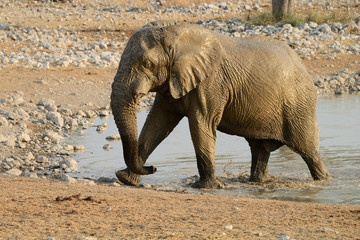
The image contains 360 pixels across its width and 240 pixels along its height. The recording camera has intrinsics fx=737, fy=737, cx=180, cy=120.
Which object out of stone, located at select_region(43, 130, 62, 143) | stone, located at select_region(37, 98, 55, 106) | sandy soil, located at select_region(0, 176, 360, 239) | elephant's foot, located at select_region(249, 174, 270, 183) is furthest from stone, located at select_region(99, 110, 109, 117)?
sandy soil, located at select_region(0, 176, 360, 239)

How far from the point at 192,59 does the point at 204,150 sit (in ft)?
3.36

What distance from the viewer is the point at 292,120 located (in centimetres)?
844

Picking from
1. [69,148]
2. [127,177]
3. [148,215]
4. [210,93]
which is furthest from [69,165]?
[148,215]

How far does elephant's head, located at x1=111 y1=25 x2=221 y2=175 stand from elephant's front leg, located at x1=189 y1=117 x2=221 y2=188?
1.43 ft

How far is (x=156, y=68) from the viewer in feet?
25.4

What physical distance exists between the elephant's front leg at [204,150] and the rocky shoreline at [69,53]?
1.01 m

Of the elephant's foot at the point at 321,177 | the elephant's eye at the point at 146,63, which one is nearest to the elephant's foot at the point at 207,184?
the elephant's foot at the point at 321,177

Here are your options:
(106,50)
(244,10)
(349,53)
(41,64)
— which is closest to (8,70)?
(41,64)

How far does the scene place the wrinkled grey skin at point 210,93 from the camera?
24.9ft

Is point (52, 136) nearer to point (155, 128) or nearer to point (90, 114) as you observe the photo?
point (90, 114)

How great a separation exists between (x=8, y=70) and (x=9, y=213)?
33.2ft

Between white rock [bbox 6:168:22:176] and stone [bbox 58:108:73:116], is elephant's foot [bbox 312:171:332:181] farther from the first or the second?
stone [bbox 58:108:73:116]

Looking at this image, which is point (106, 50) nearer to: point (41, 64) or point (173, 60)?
point (41, 64)

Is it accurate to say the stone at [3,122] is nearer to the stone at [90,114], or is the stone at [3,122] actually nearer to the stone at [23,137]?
the stone at [23,137]
